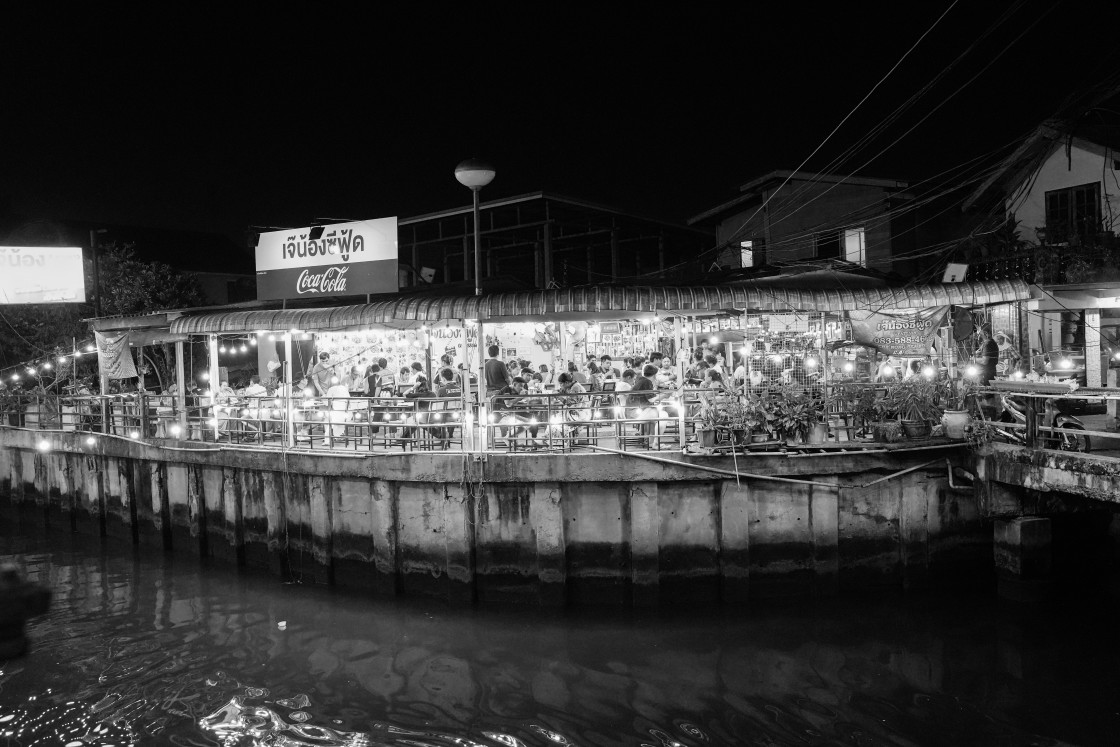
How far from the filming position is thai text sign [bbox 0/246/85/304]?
28062 mm

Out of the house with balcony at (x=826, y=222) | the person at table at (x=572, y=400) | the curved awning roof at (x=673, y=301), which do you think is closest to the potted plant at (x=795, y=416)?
the curved awning roof at (x=673, y=301)

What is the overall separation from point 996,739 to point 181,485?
15154 millimetres

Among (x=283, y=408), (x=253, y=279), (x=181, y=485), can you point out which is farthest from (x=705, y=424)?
(x=253, y=279)

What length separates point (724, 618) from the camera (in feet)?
41.7

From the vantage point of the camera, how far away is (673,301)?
15359mm

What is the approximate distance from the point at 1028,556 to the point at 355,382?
1345cm

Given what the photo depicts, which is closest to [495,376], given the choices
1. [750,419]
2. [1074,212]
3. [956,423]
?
[750,419]

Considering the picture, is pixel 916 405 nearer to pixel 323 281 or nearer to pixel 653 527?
pixel 653 527

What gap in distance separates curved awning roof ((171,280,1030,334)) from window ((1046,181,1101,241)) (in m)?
4.21

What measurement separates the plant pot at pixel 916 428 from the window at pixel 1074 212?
28.8 ft

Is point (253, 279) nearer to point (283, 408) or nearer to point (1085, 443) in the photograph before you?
point (283, 408)

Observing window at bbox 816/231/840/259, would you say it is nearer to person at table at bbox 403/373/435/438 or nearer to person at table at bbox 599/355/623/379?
person at table at bbox 599/355/623/379

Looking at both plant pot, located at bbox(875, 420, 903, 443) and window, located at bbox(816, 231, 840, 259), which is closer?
plant pot, located at bbox(875, 420, 903, 443)

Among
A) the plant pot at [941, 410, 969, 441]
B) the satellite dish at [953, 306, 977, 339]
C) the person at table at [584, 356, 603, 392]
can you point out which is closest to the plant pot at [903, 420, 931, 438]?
the plant pot at [941, 410, 969, 441]
